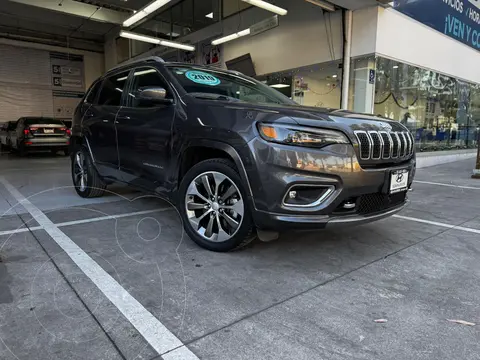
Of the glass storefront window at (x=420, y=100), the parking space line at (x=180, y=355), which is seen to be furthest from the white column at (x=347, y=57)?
the parking space line at (x=180, y=355)

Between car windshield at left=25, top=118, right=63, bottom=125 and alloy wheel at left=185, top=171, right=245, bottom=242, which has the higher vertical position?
car windshield at left=25, top=118, right=63, bottom=125

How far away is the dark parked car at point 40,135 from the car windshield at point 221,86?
9.63 metres

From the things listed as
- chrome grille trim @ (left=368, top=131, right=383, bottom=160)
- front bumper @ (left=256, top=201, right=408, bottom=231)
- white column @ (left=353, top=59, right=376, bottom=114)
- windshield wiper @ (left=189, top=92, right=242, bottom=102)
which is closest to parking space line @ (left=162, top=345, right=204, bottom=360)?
front bumper @ (left=256, top=201, right=408, bottom=231)

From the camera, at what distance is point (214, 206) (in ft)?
9.64

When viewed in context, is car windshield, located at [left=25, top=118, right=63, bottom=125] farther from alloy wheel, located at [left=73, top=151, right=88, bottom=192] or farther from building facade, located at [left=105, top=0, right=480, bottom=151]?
alloy wheel, located at [left=73, top=151, right=88, bottom=192]

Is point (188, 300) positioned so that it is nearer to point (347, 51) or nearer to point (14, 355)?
point (14, 355)

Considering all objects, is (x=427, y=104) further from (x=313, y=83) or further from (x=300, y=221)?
(x=300, y=221)

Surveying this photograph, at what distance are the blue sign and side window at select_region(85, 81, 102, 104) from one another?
783 cm

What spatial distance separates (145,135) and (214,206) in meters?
1.15

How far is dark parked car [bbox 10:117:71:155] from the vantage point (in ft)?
37.8

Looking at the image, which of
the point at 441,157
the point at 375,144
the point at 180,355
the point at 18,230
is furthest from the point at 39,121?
the point at 441,157

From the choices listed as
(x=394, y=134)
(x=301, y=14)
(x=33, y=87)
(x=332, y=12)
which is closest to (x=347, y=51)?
(x=332, y=12)

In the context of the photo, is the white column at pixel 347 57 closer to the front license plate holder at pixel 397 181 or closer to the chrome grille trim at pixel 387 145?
the front license plate holder at pixel 397 181

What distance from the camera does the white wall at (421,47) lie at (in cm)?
884
